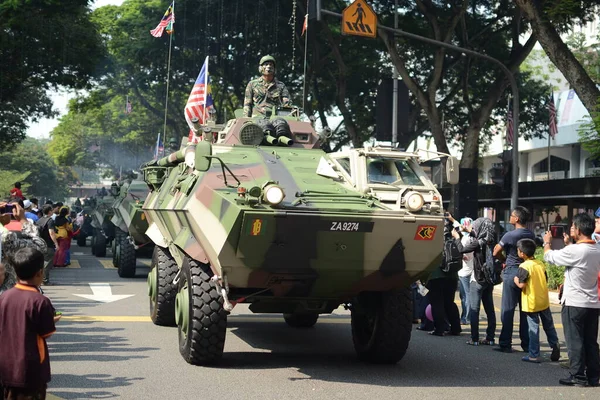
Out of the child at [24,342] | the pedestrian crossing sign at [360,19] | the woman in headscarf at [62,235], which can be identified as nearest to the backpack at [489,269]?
the child at [24,342]

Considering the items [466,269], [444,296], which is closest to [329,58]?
[466,269]

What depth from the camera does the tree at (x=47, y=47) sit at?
2889 cm

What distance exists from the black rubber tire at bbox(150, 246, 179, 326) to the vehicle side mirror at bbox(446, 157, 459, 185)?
13.5ft

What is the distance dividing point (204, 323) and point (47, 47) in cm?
2465

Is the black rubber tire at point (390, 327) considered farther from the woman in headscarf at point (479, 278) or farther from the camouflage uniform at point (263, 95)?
the camouflage uniform at point (263, 95)

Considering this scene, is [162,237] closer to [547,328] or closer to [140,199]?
[547,328]

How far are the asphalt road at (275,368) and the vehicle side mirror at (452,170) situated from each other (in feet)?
6.51

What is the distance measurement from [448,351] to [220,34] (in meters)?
27.6

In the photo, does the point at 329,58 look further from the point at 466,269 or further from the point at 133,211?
the point at 466,269

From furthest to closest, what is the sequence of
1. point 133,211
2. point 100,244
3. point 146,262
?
point 100,244 → point 146,262 → point 133,211

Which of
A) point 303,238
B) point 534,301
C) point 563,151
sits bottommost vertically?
point 534,301

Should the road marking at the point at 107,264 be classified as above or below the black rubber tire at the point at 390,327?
below

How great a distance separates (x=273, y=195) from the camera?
8992mm

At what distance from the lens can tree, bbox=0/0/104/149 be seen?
28886 mm
